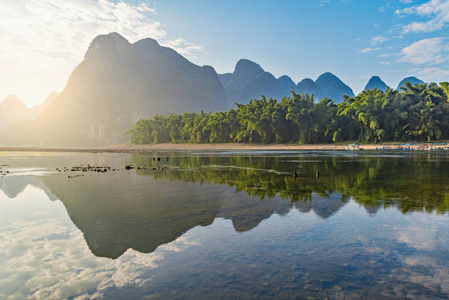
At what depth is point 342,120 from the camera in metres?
79.5

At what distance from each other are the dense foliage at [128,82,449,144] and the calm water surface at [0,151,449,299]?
6305cm

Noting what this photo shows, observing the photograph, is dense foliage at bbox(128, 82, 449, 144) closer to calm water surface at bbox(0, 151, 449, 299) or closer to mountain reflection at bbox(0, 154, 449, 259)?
mountain reflection at bbox(0, 154, 449, 259)

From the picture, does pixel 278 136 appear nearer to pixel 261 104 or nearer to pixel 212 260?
pixel 261 104

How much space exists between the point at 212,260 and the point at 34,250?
5230 mm

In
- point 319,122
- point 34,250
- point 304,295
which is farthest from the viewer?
point 319,122

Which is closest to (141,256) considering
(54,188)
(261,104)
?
(54,188)

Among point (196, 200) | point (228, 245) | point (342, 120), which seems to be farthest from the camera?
point (342, 120)

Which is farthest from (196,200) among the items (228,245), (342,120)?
(342,120)

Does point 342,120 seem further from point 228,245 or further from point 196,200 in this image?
point 228,245

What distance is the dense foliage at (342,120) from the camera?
228ft

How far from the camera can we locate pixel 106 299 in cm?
549

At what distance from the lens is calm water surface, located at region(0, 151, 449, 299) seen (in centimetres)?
583

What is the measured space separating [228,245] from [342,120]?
79.0m

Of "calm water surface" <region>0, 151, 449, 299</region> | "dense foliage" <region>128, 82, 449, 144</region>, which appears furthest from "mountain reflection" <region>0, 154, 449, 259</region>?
"dense foliage" <region>128, 82, 449, 144</region>
